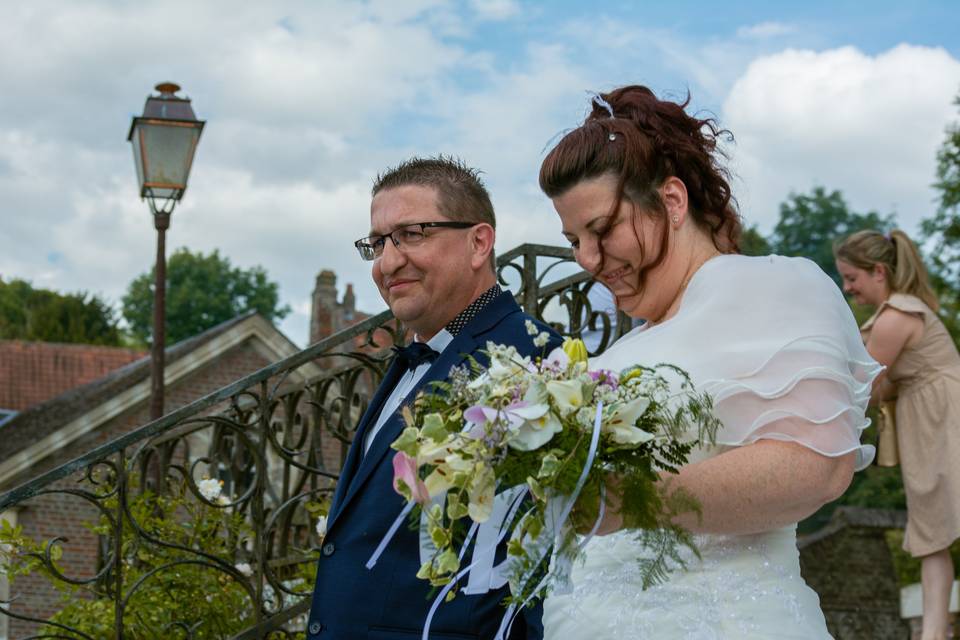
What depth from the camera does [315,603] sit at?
11.5 ft

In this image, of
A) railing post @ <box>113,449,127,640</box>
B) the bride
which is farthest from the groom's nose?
railing post @ <box>113,449,127,640</box>

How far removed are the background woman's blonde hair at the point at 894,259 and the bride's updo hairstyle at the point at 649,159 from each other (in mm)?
3306

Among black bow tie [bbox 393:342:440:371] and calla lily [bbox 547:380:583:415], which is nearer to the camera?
calla lily [bbox 547:380:583:415]

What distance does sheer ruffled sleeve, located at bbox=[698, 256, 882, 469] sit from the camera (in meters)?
2.49

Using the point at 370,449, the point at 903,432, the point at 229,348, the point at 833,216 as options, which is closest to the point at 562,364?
the point at 370,449

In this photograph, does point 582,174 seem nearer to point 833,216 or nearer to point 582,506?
point 582,506

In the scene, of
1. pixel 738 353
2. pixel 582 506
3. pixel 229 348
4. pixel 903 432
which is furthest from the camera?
pixel 229 348

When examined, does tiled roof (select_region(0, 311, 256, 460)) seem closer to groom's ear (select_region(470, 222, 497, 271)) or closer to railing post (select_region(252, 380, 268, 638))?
railing post (select_region(252, 380, 268, 638))

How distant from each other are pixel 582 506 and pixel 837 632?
6667 millimetres

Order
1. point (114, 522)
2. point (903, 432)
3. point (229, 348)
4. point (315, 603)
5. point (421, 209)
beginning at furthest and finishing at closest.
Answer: point (229, 348) → point (903, 432) → point (114, 522) → point (421, 209) → point (315, 603)

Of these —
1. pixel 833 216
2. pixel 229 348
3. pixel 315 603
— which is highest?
pixel 833 216

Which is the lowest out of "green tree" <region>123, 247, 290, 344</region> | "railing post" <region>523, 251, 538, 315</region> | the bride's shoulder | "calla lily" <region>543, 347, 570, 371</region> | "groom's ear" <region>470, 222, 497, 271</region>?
"calla lily" <region>543, 347, 570, 371</region>

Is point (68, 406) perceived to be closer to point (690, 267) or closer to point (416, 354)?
point (416, 354)

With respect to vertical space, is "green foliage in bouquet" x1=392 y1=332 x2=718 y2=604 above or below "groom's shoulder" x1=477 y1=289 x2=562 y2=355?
below
